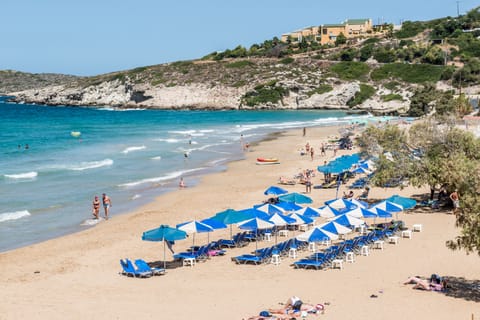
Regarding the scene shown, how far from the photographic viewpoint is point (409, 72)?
10575 cm

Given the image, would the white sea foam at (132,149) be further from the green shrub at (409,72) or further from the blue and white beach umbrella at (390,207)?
the green shrub at (409,72)

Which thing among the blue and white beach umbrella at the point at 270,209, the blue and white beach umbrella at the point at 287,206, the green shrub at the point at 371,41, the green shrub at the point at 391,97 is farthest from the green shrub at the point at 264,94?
the blue and white beach umbrella at the point at 270,209

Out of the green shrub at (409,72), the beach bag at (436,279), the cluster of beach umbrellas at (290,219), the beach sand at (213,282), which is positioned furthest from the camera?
the green shrub at (409,72)

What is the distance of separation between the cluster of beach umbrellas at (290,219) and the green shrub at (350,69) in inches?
3592

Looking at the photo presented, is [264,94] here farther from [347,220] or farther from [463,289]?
A: [463,289]

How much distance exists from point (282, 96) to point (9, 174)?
248 feet

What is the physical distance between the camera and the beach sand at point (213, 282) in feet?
45.9

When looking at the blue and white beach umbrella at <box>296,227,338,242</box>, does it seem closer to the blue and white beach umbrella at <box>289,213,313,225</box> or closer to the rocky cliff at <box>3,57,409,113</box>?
the blue and white beach umbrella at <box>289,213,313,225</box>

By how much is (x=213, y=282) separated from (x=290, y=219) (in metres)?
4.54

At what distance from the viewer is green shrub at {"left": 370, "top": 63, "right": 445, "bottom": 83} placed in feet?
335

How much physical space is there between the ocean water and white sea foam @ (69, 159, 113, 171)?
0.08m

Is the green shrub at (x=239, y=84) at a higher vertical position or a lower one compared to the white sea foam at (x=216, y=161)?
higher

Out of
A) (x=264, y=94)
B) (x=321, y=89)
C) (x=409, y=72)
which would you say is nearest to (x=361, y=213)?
(x=409, y=72)

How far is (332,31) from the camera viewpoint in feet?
472
